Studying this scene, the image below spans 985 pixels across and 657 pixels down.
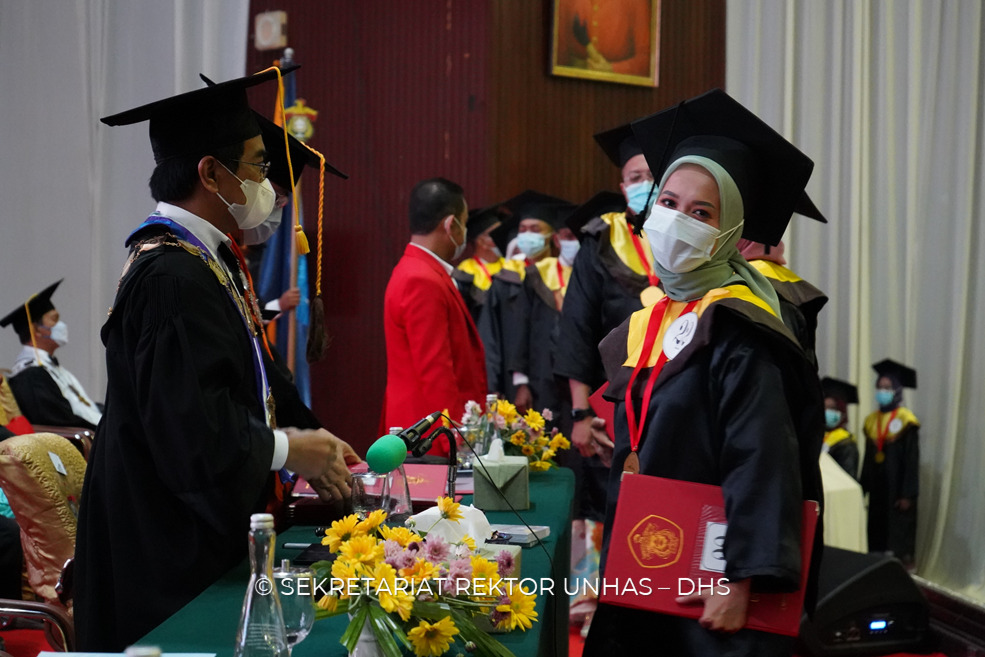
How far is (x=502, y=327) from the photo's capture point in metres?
6.73

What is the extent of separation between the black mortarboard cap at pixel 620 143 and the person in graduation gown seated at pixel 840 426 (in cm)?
303

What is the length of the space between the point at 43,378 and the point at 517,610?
230 inches

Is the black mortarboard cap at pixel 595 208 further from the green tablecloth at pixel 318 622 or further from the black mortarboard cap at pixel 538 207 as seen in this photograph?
the green tablecloth at pixel 318 622

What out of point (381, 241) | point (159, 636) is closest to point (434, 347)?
point (159, 636)

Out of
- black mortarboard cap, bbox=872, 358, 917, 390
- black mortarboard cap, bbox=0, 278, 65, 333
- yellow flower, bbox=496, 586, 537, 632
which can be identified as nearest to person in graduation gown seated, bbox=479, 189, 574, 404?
black mortarboard cap, bbox=872, 358, 917, 390

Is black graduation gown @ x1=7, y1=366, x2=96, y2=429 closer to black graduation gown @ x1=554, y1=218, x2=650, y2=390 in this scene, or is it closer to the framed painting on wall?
black graduation gown @ x1=554, y1=218, x2=650, y2=390

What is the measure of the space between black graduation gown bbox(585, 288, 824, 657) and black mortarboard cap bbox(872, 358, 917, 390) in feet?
16.0

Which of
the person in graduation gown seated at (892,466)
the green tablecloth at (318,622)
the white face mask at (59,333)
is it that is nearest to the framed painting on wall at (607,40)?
the person in graduation gown seated at (892,466)

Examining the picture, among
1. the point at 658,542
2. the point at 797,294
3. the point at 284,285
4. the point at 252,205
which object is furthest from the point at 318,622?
the point at 284,285

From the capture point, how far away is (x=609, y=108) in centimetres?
789

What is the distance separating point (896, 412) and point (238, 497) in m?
5.58

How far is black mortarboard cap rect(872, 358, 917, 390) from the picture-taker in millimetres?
6688

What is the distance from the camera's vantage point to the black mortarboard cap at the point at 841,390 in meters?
6.70

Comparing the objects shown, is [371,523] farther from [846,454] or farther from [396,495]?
[846,454]
